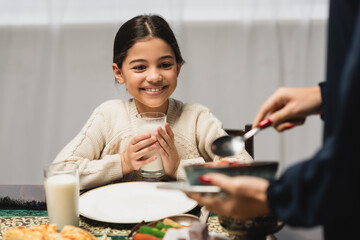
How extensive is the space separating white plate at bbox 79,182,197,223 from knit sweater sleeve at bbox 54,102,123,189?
131 millimetres

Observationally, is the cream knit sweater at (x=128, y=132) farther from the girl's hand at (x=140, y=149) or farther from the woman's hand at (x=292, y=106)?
the woman's hand at (x=292, y=106)

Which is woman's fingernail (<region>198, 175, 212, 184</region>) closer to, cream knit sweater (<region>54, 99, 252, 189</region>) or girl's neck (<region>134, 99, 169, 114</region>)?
cream knit sweater (<region>54, 99, 252, 189</region>)

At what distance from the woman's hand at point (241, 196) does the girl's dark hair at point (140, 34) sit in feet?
3.63

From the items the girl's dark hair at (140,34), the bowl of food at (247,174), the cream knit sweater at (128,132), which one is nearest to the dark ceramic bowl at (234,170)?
the bowl of food at (247,174)

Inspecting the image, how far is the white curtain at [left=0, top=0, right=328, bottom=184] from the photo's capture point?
2865 mm

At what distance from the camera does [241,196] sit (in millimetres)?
692

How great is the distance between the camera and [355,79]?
0.52m

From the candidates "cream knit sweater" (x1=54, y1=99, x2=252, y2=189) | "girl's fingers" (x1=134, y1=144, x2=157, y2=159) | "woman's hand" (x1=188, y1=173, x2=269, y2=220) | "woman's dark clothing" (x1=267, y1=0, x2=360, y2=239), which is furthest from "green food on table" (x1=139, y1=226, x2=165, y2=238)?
"cream knit sweater" (x1=54, y1=99, x2=252, y2=189)

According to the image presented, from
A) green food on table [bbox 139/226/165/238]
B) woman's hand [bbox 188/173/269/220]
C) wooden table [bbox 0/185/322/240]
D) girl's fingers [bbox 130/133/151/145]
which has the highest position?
woman's hand [bbox 188/173/269/220]

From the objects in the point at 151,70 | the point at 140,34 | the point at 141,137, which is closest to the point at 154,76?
the point at 151,70

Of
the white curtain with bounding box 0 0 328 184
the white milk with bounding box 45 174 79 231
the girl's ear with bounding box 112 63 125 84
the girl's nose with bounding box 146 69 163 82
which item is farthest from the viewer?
the white curtain with bounding box 0 0 328 184

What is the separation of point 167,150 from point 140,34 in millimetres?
555

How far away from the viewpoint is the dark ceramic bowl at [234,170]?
0.74 metres

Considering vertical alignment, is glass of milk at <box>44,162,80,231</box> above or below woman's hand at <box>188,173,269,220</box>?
below
